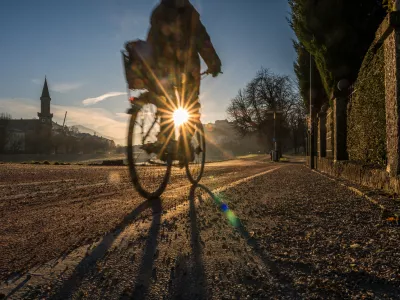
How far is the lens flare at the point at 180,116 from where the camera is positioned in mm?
4434

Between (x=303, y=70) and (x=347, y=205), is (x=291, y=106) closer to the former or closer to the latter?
(x=303, y=70)

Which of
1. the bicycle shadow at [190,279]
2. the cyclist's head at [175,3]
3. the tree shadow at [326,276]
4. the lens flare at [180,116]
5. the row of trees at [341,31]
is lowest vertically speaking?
the bicycle shadow at [190,279]

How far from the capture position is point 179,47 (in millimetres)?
4262

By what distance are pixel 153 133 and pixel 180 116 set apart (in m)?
0.46

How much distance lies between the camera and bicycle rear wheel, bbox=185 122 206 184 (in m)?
4.91

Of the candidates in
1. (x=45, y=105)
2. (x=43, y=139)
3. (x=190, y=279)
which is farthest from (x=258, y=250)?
(x=45, y=105)

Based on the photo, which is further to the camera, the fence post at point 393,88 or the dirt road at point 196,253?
the fence post at point 393,88

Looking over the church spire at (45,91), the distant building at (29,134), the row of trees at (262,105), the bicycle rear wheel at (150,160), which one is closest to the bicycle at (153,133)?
the bicycle rear wheel at (150,160)

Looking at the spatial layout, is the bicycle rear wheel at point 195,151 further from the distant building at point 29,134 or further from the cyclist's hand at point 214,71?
the distant building at point 29,134

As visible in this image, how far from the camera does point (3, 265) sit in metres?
1.33

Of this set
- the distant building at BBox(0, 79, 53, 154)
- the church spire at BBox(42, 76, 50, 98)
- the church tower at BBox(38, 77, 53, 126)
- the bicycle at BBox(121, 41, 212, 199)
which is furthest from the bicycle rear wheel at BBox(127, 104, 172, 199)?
the church spire at BBox(42, 76, 50, 98)

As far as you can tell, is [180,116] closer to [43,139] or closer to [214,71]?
[214,71]

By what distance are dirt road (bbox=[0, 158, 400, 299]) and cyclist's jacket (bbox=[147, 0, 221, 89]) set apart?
2.18 metres

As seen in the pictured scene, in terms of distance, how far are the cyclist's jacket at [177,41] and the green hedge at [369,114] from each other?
265 centimetres
